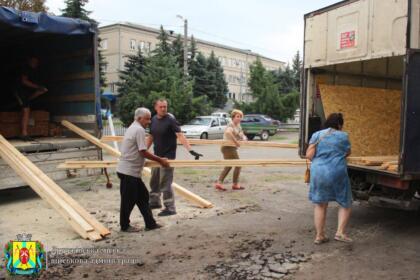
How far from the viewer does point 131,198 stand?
5.88m

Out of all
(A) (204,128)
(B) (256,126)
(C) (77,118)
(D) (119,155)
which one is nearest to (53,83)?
(C) (77,118)

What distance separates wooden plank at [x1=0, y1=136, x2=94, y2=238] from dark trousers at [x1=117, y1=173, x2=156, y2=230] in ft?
1.56

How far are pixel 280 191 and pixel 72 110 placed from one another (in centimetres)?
493

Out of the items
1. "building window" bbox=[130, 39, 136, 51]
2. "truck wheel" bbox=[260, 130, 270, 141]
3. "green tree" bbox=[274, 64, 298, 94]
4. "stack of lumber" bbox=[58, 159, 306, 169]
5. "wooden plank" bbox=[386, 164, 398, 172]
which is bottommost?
"truck wheel" bbox=[260, 130, 270, 141]

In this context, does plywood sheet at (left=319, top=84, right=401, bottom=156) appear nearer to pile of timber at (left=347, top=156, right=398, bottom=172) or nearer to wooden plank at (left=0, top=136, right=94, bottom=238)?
pile of timber at (left=347, top=156, right=398, bottom=172)

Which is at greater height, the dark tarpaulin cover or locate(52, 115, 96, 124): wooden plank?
the dark tarpaulin cover

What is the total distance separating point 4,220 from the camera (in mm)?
6672

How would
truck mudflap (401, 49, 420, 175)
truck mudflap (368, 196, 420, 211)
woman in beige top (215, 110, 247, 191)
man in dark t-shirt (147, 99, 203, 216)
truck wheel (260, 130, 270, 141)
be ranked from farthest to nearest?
truck wheel (260, 130, 270, 141) < woman in beige top (215, 110, 247, 191) < man in dark t-shirt (147, 99, 203, 216) < truck mudflap (368, 196, 420, 211) < truck mudflap (401, 49, 420, 175)

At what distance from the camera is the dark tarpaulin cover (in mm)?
7586

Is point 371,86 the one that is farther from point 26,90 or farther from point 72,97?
point 26,90

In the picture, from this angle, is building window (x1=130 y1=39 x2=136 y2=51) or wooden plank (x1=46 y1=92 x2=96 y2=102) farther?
building window (x1=130 y1=39 x2=136 y2=51)

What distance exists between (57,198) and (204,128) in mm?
17499

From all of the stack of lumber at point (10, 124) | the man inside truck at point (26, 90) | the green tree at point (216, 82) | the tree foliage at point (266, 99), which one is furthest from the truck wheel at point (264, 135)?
the stack of lumber at point (10, 124)

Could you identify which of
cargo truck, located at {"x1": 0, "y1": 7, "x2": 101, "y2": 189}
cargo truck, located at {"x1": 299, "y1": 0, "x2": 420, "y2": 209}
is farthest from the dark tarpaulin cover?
cargo truck, located at {"x1": 299, "y1": 0, "x2": 420, "y2": 209}
